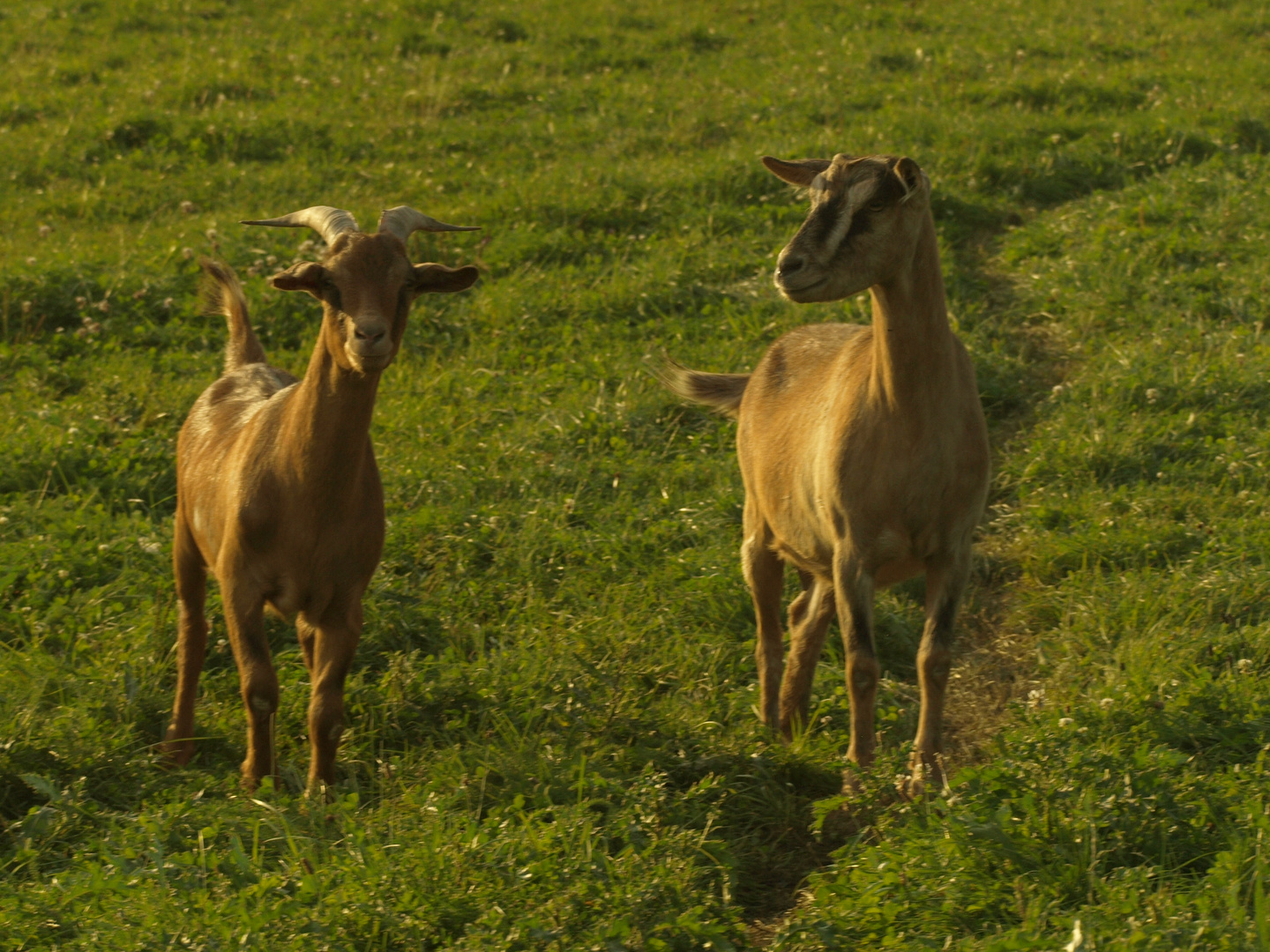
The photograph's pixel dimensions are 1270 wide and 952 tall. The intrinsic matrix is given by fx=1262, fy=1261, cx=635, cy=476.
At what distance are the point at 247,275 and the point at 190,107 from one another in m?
3.68

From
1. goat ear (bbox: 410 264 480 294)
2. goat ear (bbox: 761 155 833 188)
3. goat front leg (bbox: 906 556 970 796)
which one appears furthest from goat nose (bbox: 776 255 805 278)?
goat front leg (bbox: 906 556 970 796)

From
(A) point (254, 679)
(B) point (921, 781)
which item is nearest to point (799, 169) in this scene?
(B) point (921, 781)

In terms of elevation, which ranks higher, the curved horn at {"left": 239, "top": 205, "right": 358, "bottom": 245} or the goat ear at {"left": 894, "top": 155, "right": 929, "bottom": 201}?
the goat ear at {"left": 894, "top": 155, "right": 929, "bottom": 201}

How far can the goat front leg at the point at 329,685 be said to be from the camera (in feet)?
13.9

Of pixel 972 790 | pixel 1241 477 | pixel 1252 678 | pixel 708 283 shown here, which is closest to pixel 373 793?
pixel 972 790

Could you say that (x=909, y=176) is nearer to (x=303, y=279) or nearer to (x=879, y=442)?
(x=879, y=442)

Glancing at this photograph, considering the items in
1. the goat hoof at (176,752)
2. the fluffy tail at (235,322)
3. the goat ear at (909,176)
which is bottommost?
the goat hoof at (176,752)

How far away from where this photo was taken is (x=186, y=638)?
473 cm

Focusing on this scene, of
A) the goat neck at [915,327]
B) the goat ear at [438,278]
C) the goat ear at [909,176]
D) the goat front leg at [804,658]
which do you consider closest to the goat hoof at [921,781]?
the goat front leg at [804,658]

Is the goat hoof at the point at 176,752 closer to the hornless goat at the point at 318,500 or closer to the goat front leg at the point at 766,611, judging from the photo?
the hornless goat at the point at 318,500

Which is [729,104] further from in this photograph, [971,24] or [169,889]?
[169,889]

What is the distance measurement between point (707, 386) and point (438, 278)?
188 centimetres

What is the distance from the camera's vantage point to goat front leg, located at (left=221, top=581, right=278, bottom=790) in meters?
4.26

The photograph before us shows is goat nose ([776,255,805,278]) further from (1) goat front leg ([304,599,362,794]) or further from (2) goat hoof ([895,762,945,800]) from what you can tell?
(1) goat front leg ([304,599,362,794])
